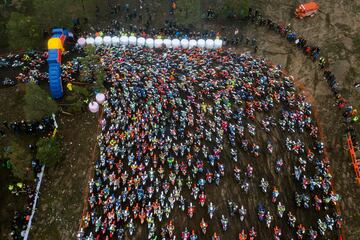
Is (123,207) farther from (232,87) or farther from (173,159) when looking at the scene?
(232,87)

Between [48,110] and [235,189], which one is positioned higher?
[48,110]

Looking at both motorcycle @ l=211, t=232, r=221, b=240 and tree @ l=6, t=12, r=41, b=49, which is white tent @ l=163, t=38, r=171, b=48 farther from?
motorcycle @ l=211, t=232, r=221, b=240

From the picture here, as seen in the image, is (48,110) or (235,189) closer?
(235,189)

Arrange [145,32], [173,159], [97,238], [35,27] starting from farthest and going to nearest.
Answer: [145,32] → [35,27] → [173,159] → [97,238]

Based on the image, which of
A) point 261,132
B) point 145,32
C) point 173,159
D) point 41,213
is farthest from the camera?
point 145,32

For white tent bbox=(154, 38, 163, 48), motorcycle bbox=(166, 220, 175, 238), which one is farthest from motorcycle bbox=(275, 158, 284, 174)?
white tent bbox=(154, 38, 163, 48)

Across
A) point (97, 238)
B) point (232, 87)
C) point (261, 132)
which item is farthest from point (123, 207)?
point (232, 87)
